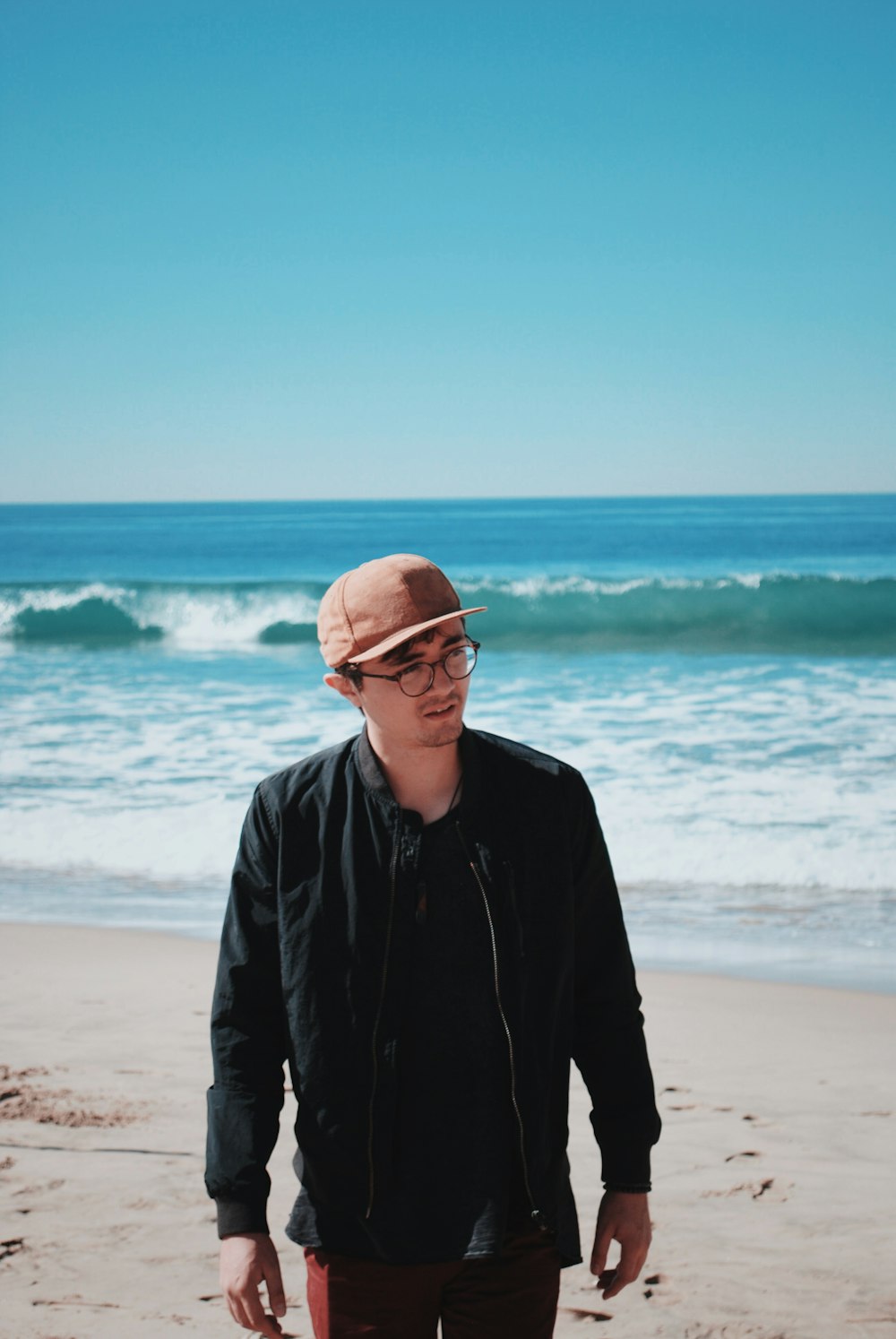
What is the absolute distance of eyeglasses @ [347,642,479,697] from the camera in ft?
5.80

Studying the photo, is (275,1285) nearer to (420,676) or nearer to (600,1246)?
(600,1246)

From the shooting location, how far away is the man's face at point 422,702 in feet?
5.81

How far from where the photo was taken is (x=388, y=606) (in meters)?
1.77

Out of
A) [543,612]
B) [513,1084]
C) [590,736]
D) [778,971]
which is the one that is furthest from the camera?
[543,612]

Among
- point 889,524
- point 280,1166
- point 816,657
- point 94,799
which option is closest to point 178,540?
point 889,524

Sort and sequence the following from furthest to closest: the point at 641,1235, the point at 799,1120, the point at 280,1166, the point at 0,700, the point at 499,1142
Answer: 1. the point at 0,700
2. the point at 799,1120
3. the point at 280,1166
4. the point at 641,1235
5. the point at 499,1142

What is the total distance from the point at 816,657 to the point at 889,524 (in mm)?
45531

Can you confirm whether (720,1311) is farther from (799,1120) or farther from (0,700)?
(0,700)

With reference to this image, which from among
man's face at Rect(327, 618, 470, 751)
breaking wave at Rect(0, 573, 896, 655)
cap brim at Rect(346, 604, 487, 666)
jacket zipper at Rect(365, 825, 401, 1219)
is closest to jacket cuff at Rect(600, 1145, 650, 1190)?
jacket zipper at Rect(365, 825, 401, 1219)

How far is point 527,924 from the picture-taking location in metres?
1.72

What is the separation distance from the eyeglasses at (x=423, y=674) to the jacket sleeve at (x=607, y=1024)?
0.24 metres

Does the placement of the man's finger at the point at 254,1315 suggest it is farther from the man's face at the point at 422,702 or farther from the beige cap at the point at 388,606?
the beige cap at the point at 388,606

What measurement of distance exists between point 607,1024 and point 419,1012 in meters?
0.32

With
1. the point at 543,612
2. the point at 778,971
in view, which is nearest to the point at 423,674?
the point at 778,971
